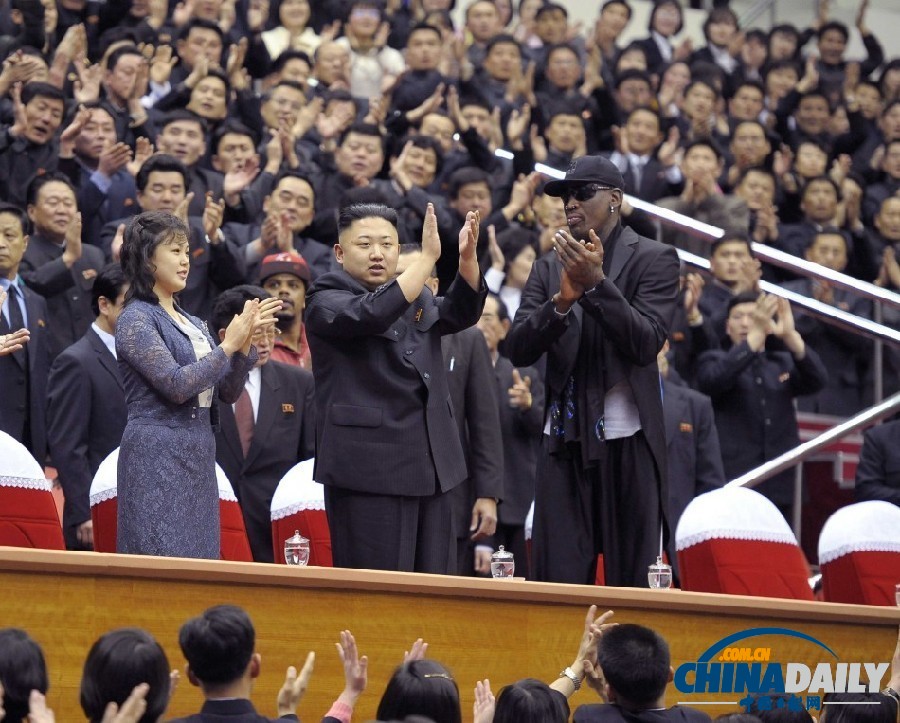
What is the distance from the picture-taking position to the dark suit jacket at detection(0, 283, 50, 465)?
255 inches

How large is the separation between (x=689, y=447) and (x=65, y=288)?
2.77 meters

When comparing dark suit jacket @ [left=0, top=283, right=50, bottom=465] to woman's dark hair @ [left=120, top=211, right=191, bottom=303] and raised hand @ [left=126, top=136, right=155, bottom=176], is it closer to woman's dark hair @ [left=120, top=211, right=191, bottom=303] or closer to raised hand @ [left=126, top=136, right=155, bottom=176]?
raised hand @ [left=126, top=136, right=155, bottom=176]

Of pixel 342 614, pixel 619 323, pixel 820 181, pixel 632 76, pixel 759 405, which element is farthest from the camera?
pixel 632 76

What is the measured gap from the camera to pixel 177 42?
33.5 feet

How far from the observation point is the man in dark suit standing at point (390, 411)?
4.81 m

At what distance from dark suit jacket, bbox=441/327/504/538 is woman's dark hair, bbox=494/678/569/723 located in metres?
2.16

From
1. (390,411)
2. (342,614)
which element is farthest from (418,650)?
(390,411)

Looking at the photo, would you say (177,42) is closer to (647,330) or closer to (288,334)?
(288,334)

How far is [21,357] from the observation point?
6.54 m

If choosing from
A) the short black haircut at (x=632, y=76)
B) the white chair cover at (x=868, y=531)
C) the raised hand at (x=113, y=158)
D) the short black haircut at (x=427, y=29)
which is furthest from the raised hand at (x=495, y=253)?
the short black haircut at (x=632, y=76)

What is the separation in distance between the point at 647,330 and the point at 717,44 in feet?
29.8

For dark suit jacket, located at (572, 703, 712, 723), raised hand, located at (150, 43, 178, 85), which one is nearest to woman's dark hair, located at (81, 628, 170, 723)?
dark suit jacket, located at (572, 703, 712, 723)

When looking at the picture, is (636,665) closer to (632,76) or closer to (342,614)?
(342,614)

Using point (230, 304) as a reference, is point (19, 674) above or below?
below
